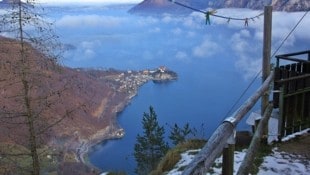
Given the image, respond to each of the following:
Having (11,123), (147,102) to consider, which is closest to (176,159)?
(11,123)

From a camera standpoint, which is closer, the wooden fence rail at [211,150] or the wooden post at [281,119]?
the wooden fence rail at [211,150]

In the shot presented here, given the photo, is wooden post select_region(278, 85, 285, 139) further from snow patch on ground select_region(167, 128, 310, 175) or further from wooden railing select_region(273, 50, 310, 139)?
snow patch on ground select_region(167, 128, 310, 175)

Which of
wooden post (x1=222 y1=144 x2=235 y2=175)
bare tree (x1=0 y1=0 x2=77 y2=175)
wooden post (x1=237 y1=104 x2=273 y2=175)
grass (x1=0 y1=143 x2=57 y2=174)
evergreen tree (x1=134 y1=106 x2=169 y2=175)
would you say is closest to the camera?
wooden post (x1=222 y1=144 x2=235 y2=175)

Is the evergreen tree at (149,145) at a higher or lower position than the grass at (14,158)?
lower

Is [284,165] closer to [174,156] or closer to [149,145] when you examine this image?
[174,156]

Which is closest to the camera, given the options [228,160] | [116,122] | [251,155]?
[228,160]

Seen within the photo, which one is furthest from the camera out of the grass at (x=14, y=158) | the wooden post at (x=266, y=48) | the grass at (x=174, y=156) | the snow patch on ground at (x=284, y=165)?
the grass at (x=14, y=158)

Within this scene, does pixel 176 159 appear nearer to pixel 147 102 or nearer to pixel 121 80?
pixel 147 102

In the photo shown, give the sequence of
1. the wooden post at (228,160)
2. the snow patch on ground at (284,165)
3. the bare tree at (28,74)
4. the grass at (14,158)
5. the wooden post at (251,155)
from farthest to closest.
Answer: the grass at (14,158), the bare tree at (28,74), the snow patch on ground at (284,165), the wooden post at (251,155), the wooden post at (228,160)

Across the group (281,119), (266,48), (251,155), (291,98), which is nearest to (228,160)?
(251,155)

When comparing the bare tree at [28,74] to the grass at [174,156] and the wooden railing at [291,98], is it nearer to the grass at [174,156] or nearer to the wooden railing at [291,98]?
the grass at [174,156]

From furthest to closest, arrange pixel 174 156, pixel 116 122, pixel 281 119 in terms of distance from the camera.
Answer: pixel 116 122
pixel 174 156
pixel 281 119

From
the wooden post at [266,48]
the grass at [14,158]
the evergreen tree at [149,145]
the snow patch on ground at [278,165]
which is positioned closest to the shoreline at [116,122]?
the evergreen tree at [149,145]

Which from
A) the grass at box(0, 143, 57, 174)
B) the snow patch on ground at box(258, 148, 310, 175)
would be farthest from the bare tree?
the snow patch on ground at box(258, 148, 310, 175)
